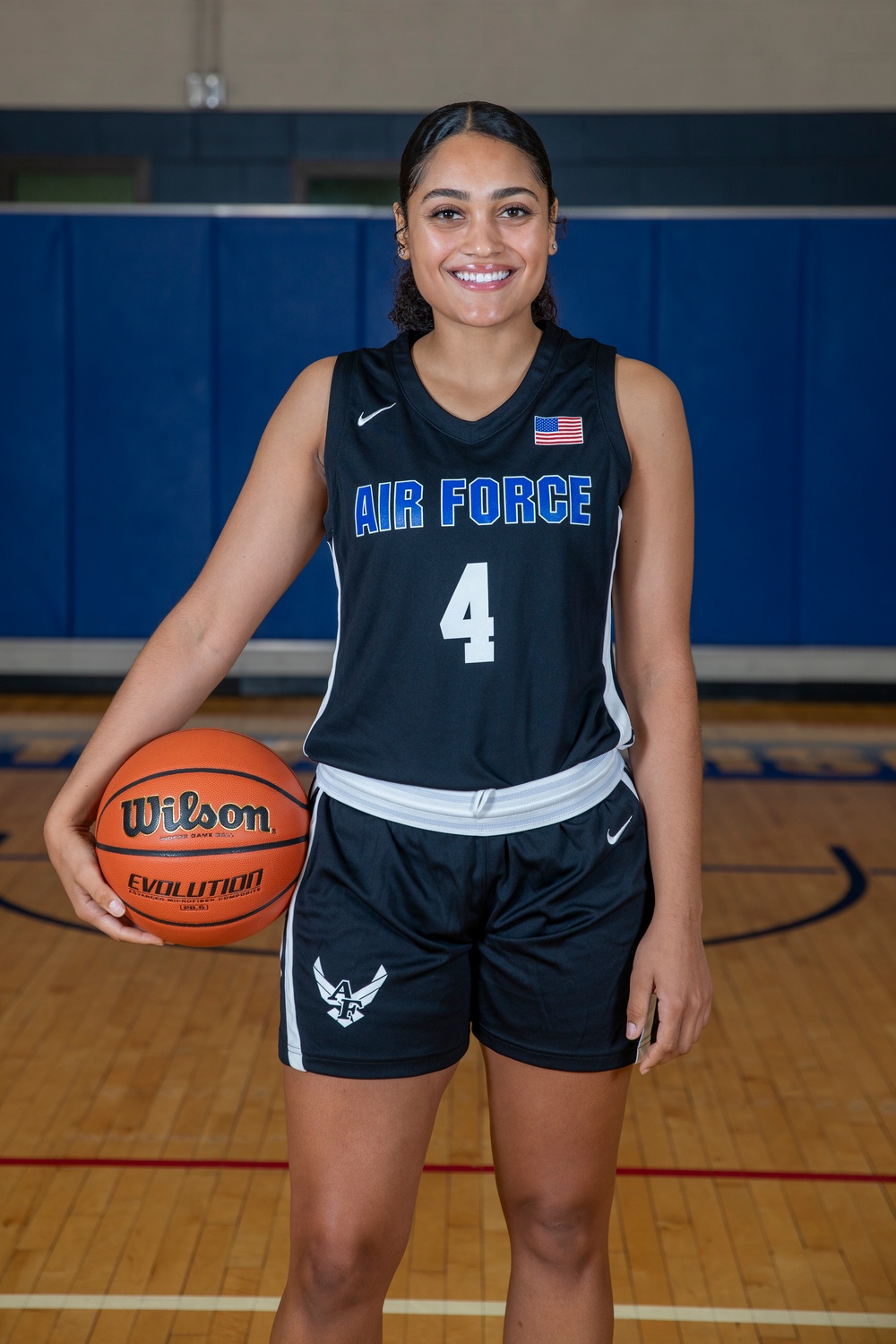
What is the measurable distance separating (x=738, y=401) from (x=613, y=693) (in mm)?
5621

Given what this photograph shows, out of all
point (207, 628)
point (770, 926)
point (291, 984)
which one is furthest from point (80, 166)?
point (291, 984)

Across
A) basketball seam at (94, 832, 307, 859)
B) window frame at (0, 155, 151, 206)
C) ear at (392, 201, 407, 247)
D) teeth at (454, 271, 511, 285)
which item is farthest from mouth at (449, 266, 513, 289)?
window frame at (0, 155, 151, 206)

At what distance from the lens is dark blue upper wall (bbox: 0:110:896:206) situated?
22.8 feet

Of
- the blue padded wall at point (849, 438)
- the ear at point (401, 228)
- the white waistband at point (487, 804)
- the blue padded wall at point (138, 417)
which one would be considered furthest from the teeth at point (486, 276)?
the blue padded wall at point (849, 438)

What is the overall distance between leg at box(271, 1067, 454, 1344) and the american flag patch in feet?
2.03

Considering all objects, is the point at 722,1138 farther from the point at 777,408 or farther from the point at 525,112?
the point at 525,112

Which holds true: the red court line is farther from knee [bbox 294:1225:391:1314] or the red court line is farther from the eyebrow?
the eyebrow

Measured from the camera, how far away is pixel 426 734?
1247 millimetres

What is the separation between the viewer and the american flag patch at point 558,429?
127 cm

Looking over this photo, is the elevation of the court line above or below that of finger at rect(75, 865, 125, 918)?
below

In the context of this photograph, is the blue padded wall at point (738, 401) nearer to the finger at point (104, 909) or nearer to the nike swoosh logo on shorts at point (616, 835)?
the nike swoosh logo on shorts at point (616, 835)

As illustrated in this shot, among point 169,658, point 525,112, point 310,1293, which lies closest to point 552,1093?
point 310,1293

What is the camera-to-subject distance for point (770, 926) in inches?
139

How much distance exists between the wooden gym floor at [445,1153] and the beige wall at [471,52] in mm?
4797
